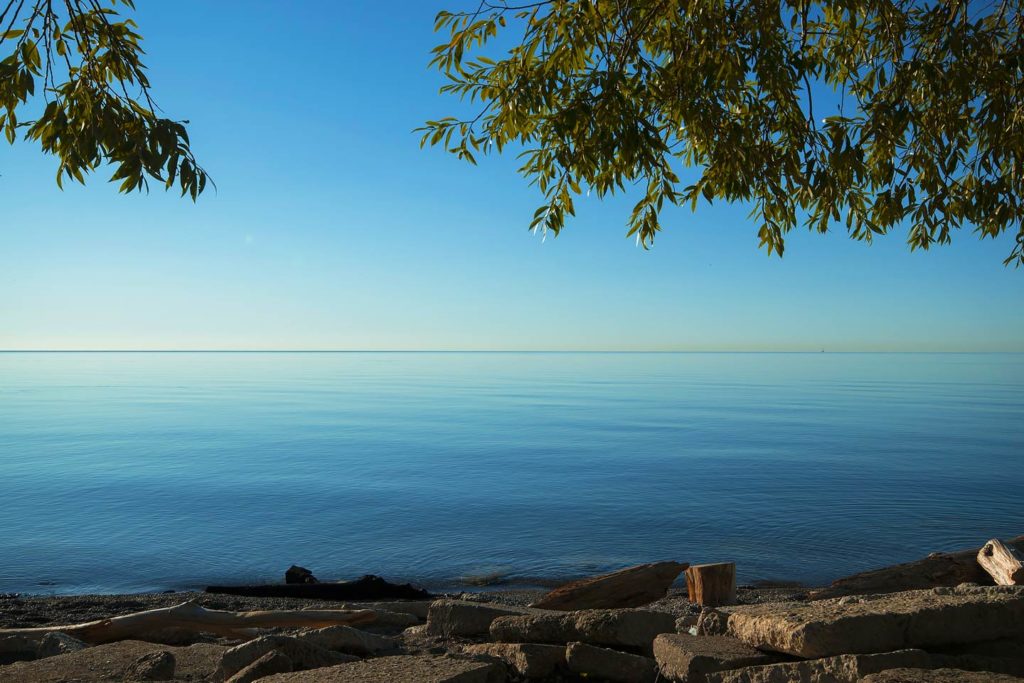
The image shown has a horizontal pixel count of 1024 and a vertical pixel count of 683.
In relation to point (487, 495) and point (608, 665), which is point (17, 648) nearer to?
point (608, 665)

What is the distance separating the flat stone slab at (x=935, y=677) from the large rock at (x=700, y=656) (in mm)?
738

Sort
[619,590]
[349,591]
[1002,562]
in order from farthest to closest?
[349,591] → [619,590] → [1002,562]

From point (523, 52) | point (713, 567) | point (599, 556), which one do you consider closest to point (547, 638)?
point (713, 567)

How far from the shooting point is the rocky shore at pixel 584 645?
4441 millimetres

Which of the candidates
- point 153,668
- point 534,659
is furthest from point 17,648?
point 534,659

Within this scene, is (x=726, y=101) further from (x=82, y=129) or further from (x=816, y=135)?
(x=82, y=129)

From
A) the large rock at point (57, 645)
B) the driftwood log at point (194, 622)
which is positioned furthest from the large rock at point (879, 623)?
the large rock at point (57, 645)

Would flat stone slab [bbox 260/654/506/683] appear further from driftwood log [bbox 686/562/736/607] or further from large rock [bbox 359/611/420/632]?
driftwood log [bbox 686/562/736/607]

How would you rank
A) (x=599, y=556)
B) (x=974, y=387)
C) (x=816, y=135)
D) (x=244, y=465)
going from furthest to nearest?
(x=974, y=387) < (x=244, y=465) < (x=599, y=556) < (x=816, y=135)

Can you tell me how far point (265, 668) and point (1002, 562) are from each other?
6920 millimetres

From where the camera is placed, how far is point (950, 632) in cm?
470

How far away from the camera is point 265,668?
4883mm

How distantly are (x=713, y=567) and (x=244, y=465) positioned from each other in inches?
668

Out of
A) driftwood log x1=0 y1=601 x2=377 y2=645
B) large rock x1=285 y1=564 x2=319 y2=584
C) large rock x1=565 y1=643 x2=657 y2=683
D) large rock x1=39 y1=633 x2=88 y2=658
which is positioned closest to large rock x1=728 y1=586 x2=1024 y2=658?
large rock x1=565 y1=643 x2=657 y2=683
